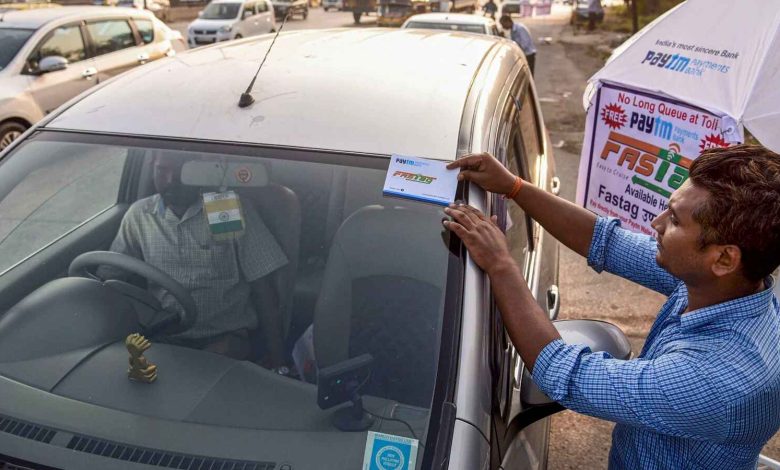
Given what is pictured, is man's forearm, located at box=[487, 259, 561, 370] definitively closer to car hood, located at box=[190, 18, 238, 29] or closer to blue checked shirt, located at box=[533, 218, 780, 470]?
blue checked shirt, located at box=[533, 218, 780, 470]

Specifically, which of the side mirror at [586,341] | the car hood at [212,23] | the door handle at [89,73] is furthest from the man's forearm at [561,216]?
the car hood at [212,23]

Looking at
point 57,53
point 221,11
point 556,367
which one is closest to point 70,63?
point 57,53

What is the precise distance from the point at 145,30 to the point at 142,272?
A: 7.79m

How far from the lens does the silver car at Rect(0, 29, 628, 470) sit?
1483 mm

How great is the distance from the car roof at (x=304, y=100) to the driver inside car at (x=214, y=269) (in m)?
0.19

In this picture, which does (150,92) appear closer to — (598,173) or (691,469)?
(691,469)

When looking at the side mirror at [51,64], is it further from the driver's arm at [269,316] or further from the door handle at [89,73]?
the driver's arm at [269,316]

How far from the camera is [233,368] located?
5.67 ft

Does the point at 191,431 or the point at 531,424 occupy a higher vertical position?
the point at 191,431

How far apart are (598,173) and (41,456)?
275 centimetres

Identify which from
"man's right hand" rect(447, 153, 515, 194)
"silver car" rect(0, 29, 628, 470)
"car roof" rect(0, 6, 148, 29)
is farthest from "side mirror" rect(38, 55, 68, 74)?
"man's right hand" rect(447, 153, 515, 194)

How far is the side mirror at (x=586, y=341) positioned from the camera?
171cm

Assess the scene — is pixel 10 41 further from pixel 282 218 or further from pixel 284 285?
pixel 284 285

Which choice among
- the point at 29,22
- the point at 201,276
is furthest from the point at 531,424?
the point at 29,22
